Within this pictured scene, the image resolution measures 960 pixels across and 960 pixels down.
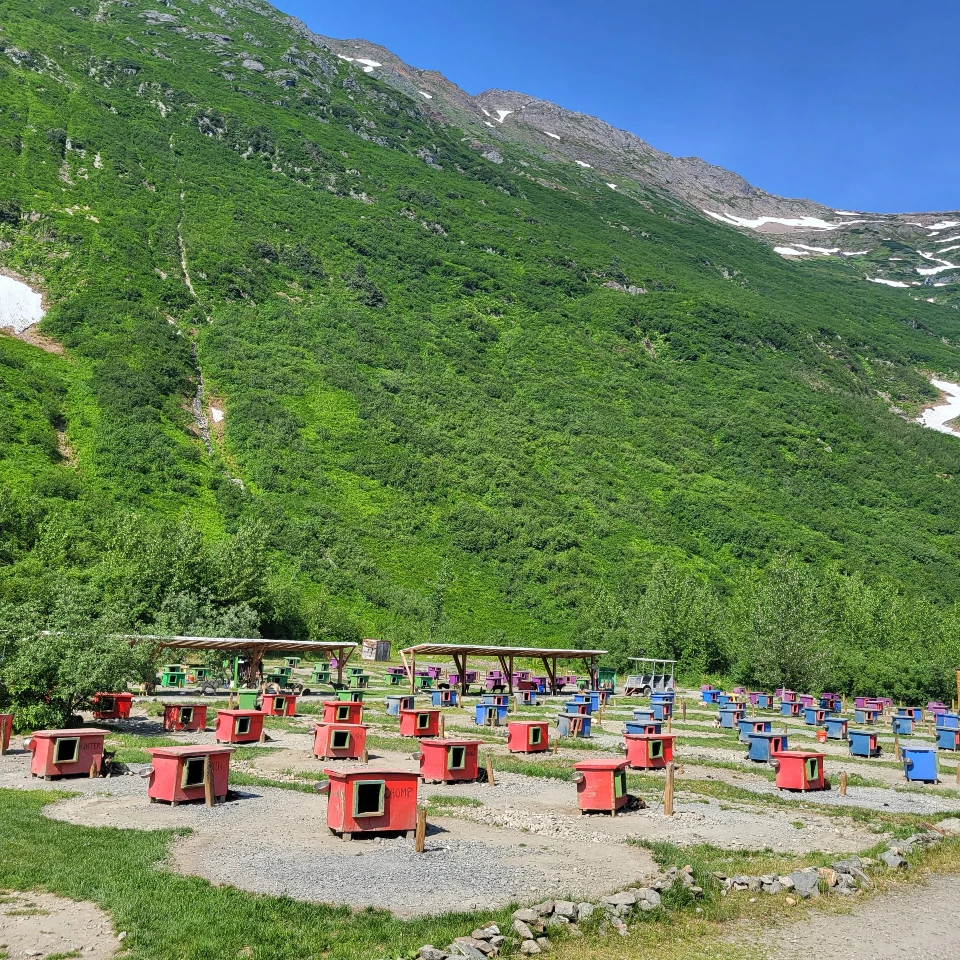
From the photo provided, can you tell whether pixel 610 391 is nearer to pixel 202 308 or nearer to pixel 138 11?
pixel 202 308

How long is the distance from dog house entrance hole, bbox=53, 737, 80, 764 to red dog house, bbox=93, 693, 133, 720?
661 centimetres

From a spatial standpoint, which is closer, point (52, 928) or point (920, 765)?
point (52, 928)

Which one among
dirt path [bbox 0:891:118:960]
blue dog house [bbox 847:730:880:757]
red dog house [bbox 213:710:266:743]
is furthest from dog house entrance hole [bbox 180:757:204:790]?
blue dog house [bbox 847:730:880:757]

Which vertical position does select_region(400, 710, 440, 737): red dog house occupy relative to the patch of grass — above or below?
below

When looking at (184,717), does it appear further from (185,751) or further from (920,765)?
(920,765)

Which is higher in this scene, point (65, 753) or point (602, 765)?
point (602, 765)

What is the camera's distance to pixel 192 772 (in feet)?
48.8

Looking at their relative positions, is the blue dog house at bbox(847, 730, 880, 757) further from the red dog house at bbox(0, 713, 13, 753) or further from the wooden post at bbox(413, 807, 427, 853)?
the red dog house at bbox(0, 713, 13, 753)

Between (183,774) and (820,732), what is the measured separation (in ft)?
78.4

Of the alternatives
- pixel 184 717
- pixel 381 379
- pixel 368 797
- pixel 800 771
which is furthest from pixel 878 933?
pixel 381 379

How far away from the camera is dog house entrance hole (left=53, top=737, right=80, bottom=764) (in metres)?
16.5

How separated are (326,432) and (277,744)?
5266cm

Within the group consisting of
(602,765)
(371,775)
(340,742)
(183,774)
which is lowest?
(340,742)

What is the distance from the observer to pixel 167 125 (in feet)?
396
